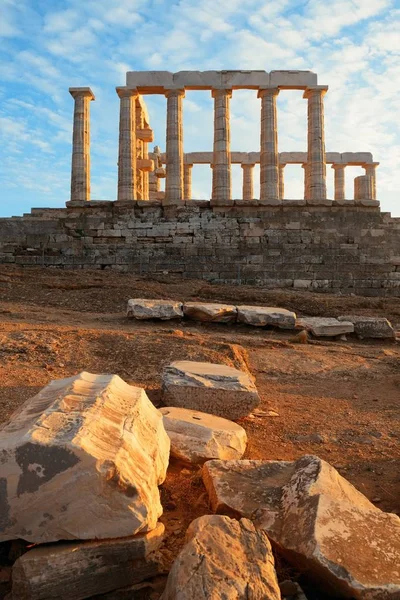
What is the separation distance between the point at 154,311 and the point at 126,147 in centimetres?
1454

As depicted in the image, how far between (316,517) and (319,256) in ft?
51.9

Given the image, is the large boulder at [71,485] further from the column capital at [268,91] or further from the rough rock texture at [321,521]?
the column capital at [268,91]

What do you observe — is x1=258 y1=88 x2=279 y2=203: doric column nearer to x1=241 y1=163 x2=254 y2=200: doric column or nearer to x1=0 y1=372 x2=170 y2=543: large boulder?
x1=241 y1=163 x2=254 y2=200: doric column

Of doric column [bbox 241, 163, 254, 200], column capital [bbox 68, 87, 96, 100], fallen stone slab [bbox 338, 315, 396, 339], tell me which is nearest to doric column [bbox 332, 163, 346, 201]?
doric column [bbox 241, 163, 254, 200]

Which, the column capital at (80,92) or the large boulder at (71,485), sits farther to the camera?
the column capital at (80,92)

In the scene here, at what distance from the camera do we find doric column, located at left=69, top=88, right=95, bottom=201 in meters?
22.0

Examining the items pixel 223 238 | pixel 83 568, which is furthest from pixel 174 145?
pixel 83 568

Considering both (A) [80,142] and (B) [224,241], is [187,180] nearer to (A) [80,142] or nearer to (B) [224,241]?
(A) [80,142]

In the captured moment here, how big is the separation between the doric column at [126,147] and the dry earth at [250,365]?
33.7 ft

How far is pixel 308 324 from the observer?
10.3 m

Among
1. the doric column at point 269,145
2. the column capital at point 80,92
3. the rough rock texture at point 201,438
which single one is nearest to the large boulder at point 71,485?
the rough rock texture at point 201,438

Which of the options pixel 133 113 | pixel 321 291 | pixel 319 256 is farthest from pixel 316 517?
pixel 133 113

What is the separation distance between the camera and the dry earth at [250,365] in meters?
4.24

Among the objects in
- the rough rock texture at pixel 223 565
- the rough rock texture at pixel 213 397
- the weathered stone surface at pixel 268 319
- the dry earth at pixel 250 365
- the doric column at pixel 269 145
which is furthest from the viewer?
the doric column at pixel 269 145
